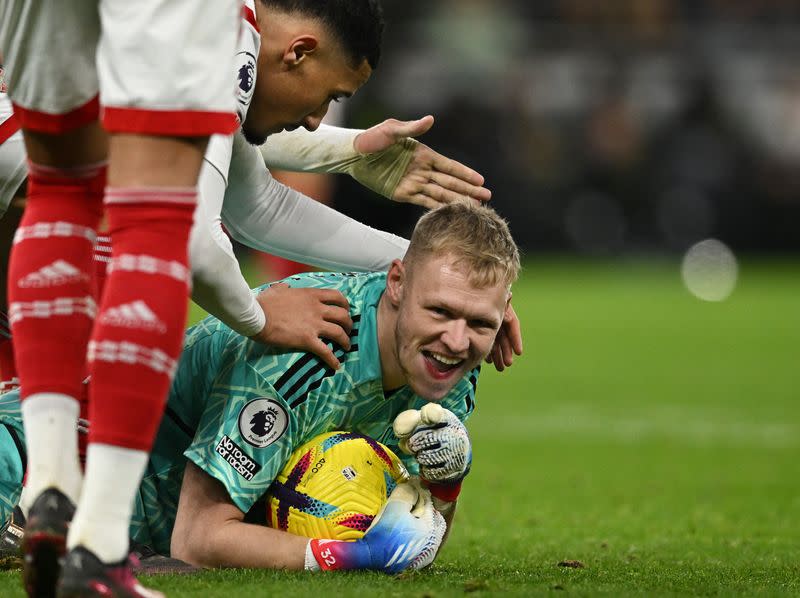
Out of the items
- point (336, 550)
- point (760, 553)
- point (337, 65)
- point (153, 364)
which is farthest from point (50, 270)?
point (760, 553)

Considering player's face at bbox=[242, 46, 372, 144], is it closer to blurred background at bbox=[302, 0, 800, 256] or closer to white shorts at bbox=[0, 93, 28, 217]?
white shorts at bbox=[0, 93, 28, 217]

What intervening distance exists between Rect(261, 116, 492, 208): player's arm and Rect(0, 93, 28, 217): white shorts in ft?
2.75

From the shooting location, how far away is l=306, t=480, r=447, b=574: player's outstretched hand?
3.09 meters

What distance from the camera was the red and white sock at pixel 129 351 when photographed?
2291 mm

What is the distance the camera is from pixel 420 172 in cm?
385

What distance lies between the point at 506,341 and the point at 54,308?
144 centimetres

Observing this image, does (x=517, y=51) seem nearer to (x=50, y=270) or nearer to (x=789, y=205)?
(x=789, y=205)

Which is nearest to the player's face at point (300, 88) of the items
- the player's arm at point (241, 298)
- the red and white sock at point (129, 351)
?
the player's arm at point (241, 298)

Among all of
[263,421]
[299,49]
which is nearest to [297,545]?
[263,421]

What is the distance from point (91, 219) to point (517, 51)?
16295 mm

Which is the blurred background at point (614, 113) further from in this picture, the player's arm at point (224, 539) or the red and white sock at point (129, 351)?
the red and white sock at point (129, 351)

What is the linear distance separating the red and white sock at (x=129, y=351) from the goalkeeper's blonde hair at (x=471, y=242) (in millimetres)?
1096

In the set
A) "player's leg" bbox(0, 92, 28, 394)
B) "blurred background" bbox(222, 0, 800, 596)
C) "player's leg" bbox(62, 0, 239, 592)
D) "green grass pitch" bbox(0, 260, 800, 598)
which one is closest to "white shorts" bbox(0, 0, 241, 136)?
"player's leg" bbox(62, 0, 239, 592)

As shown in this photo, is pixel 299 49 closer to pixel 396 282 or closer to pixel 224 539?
pixel 396 282
